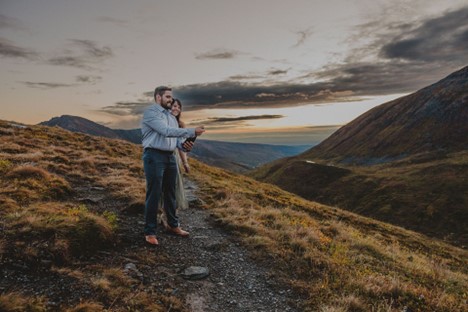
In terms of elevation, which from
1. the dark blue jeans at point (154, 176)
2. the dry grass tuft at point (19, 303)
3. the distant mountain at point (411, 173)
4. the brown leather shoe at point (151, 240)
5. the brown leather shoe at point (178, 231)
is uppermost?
the dark blue jeans at point (154, 176)

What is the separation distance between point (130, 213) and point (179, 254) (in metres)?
3.82

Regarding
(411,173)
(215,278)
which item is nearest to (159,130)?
(215,278)

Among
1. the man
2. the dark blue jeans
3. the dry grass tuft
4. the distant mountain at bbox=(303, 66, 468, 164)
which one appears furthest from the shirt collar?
the distant mountain at bbox=(303, 66, 468, 164)

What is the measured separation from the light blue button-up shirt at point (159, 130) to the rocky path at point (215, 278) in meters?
2.78

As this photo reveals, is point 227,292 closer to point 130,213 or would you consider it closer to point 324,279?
point 324,279

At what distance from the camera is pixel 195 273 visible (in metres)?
7.68

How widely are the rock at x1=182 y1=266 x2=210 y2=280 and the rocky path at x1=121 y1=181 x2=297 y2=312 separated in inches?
1.1

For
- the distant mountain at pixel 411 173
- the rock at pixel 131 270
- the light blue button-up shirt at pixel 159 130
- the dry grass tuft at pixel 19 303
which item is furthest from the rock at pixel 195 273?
the distant mountain at pixel 411 173

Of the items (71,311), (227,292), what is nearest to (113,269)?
(71,311)

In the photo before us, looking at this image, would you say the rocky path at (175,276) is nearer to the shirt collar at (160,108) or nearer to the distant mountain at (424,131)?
the shirt collar at (160,108)

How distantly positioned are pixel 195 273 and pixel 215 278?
1.61 ft

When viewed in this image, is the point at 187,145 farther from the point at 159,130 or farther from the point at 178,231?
the point at 178,231

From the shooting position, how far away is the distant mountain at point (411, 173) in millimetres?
67500

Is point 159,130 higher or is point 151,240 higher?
point 159,130
